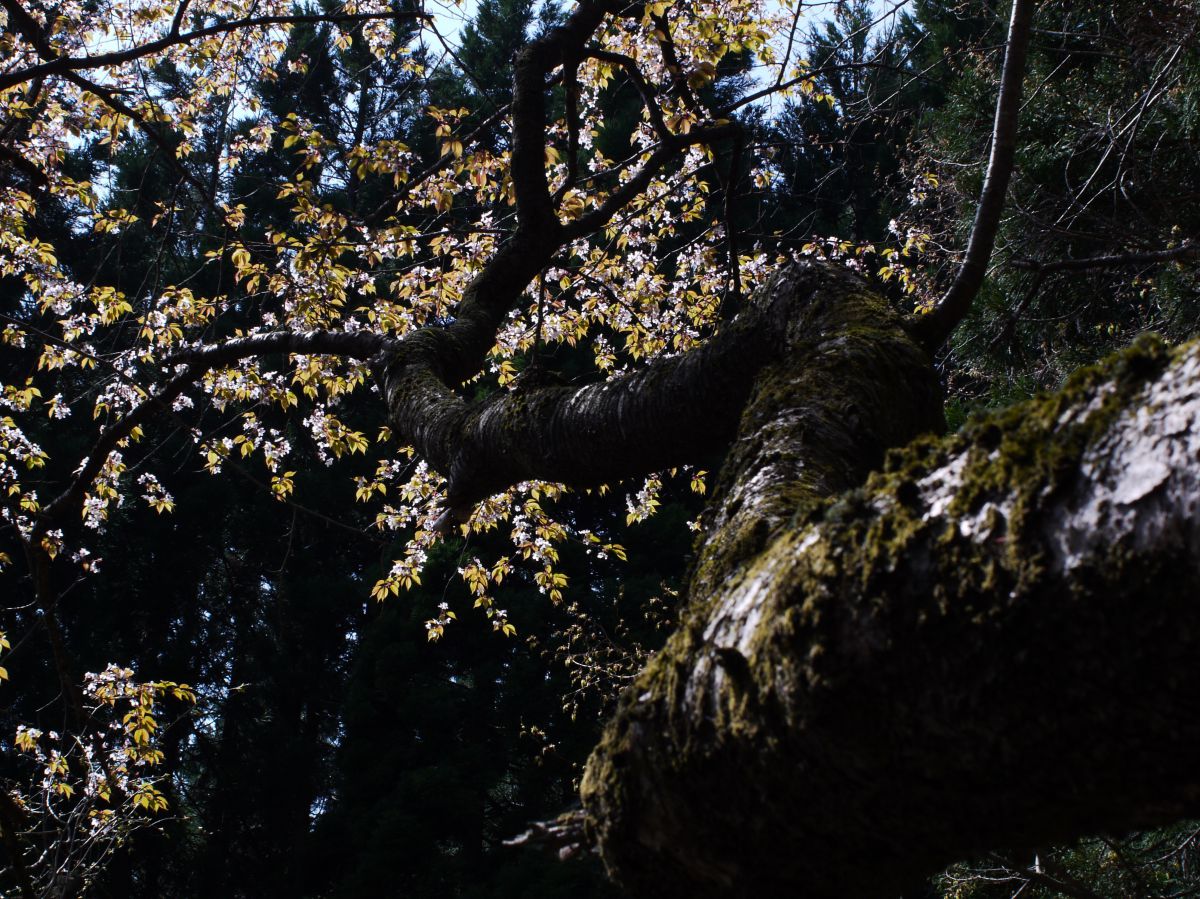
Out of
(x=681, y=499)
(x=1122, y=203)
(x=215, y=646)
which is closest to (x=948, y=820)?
(x=1122, y=203)

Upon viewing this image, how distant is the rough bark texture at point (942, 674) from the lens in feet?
2.11

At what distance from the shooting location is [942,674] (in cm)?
74

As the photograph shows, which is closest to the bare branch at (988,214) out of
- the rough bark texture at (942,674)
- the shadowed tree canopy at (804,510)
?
the shadowed tree canopy at (804,510)

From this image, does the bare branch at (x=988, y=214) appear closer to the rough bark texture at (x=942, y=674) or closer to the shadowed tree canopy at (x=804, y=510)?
the shadowed tree canopy at (x=804, y=510)

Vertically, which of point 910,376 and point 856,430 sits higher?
point 910,376

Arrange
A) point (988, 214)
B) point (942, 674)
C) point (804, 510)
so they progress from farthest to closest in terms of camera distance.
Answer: point (988, 214) → point (804, 510) → point (942, 674)

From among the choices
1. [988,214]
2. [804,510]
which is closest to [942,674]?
[804,510]

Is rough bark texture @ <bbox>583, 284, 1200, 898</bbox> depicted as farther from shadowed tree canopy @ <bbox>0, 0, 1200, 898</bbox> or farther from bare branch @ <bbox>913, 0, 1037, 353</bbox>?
bare branch @ <bbox>913, 0, 1037, 353</bbox>

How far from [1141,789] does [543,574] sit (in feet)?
17.5

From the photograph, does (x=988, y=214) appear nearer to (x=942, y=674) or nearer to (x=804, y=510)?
(x=804, y=510)

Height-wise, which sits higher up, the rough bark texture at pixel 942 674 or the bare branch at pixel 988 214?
the bare branch at pixel 988 214

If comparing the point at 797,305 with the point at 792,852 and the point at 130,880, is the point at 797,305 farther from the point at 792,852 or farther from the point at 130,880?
the point at 130,880

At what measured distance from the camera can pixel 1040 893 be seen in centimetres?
501

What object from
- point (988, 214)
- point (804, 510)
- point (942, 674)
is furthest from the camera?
point (988, 214)
